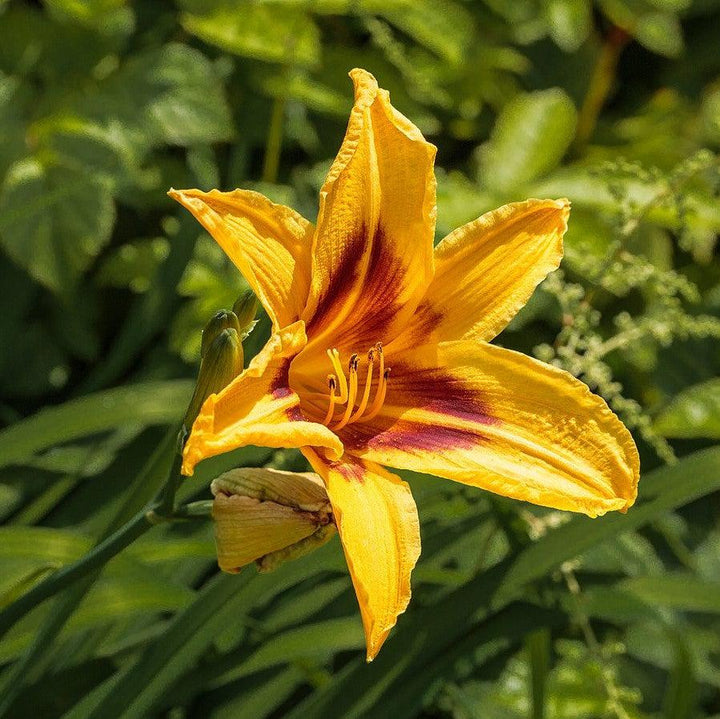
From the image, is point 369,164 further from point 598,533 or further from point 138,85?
point 138,85

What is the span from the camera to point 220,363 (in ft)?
2.85

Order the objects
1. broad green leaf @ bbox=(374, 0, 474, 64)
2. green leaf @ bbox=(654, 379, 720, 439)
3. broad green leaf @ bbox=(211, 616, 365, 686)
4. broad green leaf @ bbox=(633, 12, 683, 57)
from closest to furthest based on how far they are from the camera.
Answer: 1. broad green leaf @ bbox=(211, 616, 365, 686)
2. green leaf @ bbox=(654, 379, 720, 439)
3. broad green leaf @ bbox=(374, 0, 474, 64)
4. broad green leaf @ bbox=(633, 12, 683, 57)

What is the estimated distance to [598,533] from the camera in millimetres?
1313

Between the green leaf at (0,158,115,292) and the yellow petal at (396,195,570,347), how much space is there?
82 cm

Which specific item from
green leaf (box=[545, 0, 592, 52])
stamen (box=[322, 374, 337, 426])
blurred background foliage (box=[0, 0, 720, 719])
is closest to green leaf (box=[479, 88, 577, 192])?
blurred background foliage (box=[0, 0, 720, 719])

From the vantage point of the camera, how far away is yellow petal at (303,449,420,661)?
0.81 meters

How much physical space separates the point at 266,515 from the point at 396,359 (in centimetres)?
24

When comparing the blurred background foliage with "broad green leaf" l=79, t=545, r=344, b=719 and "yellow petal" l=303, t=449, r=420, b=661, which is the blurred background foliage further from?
"yellow petal" l=303, t=449, r=420, b=661

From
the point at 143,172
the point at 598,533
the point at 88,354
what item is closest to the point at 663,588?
the point at 598,533

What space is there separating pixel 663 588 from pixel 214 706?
0.68m

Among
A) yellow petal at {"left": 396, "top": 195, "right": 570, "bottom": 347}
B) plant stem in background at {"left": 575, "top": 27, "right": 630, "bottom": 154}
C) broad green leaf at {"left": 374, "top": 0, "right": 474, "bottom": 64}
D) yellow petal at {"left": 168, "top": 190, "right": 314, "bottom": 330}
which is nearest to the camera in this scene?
yellow petal at {"left": 168, "top": 190, "right": 314, "bottom": 330}

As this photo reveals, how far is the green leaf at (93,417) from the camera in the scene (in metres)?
1.46

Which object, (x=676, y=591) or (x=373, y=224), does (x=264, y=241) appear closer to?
(x=373, y=224)

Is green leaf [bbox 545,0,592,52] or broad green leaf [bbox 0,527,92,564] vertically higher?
green leaf [bbox 545,0,592,52]
